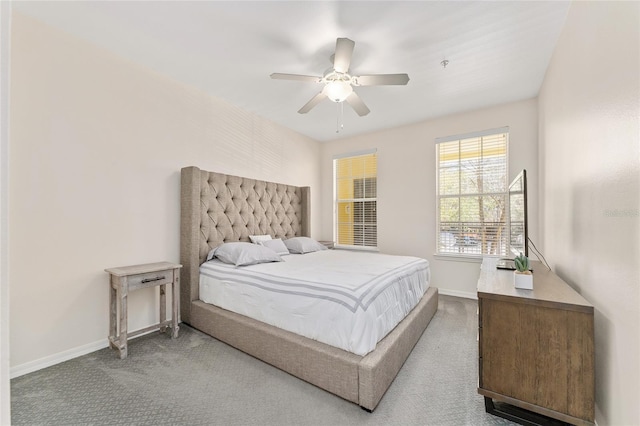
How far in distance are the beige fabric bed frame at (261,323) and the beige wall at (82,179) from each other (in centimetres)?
28

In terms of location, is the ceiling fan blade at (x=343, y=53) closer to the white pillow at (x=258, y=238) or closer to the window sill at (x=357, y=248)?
the white pillow at (x=258, y=238)

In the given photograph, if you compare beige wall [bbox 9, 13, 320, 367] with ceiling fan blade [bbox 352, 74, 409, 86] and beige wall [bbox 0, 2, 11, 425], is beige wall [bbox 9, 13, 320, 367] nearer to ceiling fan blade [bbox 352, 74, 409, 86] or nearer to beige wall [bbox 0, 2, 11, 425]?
ceiling fan blade [bbox 352, 74, 409, 86]

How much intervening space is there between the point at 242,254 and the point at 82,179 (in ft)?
5.20

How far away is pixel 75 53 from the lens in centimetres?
240

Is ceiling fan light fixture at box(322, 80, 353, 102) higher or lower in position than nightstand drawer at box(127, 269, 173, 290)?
higher

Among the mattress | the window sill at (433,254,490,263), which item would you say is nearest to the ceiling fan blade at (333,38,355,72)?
the mattress

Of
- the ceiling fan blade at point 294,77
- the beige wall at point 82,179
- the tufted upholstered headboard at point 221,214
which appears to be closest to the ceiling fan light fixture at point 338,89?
the ceiling fan blade at point 294,77

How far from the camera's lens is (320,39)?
2.33 meters

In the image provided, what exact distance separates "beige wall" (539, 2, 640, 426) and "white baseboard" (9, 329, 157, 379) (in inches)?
143

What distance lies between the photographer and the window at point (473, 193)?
12.6 ft

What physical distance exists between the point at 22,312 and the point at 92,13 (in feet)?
7.87

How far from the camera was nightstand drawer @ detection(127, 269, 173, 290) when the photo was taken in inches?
96.0

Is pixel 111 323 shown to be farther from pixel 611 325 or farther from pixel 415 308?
pixel 611 325

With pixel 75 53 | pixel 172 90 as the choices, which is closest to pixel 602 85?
pixel 172 90
